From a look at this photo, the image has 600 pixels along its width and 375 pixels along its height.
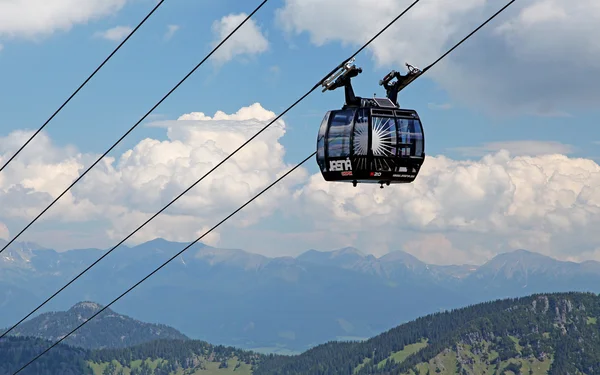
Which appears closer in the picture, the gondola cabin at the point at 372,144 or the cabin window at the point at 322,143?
the gondola cabin at the point at 372,144

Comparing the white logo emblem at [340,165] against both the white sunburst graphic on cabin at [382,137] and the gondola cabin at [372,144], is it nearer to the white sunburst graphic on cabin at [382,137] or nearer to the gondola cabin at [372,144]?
the gondola cabin at [372,144]

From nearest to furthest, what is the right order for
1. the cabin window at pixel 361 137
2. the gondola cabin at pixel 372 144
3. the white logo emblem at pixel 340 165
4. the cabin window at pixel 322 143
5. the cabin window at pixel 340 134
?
the cabin window at pixel 361 137 < the gondola cabin at pixel 372 144 < the white logo emblem at pixel 340 165 < the cabin window at pixel 340 134 < the cabin window at pixel 322 143

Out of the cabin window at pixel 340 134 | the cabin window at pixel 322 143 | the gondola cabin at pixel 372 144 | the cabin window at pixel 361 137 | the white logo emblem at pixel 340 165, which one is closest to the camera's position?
the cabin window at pixel 361 137

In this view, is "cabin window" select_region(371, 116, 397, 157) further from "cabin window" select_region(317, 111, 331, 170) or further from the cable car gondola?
"cabin window" select_region(317, 111, 331, 170)

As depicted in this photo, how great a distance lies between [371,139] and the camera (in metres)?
33.7

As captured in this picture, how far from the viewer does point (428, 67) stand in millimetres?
28844

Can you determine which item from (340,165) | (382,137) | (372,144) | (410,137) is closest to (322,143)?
(340,165)

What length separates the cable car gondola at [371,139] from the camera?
33781 millimetres

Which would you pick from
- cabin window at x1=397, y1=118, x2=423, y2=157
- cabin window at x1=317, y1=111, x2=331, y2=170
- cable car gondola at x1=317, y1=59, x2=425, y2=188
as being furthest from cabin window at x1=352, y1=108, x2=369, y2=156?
cabin window at x1=317, y1=111, x2=331, y2=170

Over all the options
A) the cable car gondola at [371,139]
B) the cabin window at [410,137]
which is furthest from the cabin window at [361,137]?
the cabin window at [410,137]

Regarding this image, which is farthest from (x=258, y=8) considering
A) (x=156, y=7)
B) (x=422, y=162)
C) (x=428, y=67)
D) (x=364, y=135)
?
(x=422, y=162)

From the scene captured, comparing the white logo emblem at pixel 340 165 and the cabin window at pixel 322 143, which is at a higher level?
the cabin window at pixel 322 143

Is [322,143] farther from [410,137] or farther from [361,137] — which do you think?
[410,137]

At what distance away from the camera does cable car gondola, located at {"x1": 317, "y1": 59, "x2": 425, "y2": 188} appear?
111ft
